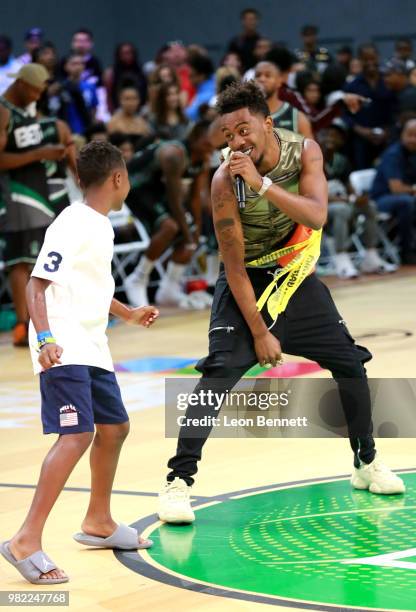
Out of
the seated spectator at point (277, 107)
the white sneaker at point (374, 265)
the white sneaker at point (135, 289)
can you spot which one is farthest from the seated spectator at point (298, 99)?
the white sneaker at point (374, 265)

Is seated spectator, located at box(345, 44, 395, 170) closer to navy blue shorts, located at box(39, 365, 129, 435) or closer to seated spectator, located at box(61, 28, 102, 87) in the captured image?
seated spectator, located at box(61, 28, 102, 87)

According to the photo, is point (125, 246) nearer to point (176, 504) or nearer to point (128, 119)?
point (128, 119)

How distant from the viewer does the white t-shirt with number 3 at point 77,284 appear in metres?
4.69

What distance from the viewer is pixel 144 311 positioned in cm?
497

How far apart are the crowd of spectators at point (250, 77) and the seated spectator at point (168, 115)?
1 cm

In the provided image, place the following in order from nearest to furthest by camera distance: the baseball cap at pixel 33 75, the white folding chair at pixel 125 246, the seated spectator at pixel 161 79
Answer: the baseball cap at pixel 33 75
the white folding chair at pixel 125 246
the seated spectator at pixel 161 79

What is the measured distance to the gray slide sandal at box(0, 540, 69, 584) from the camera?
452 centimetres

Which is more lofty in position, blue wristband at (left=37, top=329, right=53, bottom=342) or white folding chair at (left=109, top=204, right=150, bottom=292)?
blue wristband at (left=37, top=329, right=53, bottom=342)

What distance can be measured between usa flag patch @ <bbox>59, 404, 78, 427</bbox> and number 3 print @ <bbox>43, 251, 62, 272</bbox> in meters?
0.49

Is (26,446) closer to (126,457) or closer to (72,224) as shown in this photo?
(126,457)

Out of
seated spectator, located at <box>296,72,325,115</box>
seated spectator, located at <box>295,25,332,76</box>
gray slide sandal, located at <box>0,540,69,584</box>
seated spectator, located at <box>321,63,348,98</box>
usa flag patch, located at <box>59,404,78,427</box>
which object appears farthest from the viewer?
seated spectator, located at <box>295,25,332,76</box>

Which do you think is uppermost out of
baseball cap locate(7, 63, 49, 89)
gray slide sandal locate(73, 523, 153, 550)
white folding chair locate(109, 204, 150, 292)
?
baseball cap locate(7, 63, 49, 89)

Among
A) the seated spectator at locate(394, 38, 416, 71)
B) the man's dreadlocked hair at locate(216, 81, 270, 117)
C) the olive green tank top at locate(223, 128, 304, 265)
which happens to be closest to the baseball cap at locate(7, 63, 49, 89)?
the olive green tank top at locate(223, 128, 304, 265)

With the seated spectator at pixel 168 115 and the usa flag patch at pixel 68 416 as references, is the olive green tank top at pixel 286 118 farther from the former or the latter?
the usa flag patch at pixel 68 416
